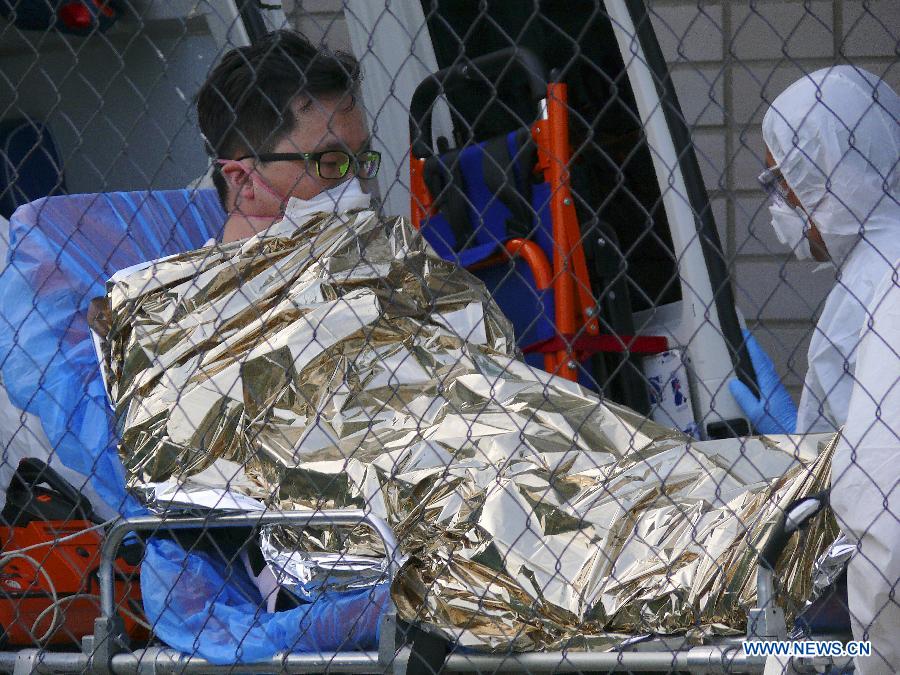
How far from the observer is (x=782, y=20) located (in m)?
3.35

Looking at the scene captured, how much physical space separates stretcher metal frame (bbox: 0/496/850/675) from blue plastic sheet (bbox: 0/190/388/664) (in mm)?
38

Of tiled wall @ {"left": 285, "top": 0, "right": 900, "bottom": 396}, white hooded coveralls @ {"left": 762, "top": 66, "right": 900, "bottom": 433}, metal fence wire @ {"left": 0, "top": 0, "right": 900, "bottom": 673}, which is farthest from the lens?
tiled wall @ {"left": 285, "top": 0, "right": 900, "bottom": 396}

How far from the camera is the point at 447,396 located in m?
1.91

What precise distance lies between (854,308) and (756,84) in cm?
141

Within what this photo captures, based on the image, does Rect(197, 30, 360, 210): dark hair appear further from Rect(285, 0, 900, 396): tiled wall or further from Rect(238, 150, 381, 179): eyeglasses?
Rect(285, 0, 900, 396): tiled wall

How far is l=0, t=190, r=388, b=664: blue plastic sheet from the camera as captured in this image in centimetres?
177

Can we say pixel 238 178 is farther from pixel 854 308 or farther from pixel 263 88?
pixel 854 308

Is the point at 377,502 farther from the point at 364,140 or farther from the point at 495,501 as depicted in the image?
the point at 364,140

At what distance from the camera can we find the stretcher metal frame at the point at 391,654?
60.7 inches

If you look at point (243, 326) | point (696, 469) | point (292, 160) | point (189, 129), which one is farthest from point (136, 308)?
point (189, 129)

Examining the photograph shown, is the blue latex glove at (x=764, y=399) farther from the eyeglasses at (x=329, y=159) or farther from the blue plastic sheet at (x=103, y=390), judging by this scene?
the blue plastic sheet at (x=103, y=390)

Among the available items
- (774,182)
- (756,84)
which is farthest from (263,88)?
(756,84)

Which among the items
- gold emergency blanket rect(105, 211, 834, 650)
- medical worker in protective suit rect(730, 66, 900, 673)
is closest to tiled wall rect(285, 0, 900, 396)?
medical worker in protective suit rect(730, 66, 900, 673)

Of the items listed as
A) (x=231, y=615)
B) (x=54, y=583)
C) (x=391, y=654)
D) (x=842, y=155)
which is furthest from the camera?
(x=842, y=155)
